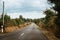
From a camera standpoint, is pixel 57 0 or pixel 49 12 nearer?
pixel 57 0

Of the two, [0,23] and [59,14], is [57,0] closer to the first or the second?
[59,14]

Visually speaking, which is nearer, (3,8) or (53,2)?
(53,2)

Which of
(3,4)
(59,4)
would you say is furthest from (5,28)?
(59,4)

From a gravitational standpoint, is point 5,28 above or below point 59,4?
below

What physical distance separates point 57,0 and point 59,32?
17.5 feet

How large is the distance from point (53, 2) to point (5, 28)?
18591 mm

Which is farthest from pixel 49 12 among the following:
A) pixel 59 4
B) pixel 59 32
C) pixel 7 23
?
pixel 59 4

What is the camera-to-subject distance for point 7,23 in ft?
159

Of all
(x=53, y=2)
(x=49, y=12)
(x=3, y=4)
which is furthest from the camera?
(x=49, y=12)

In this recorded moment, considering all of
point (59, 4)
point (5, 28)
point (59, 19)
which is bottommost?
point (5, 28)

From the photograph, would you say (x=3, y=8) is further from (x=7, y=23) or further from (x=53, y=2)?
(x=53, y=2)

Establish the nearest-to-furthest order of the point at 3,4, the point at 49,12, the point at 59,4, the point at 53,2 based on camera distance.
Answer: the point at 59,4, the point at 53,2, the point at 3,4, the point at 49,12

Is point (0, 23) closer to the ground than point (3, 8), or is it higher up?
closer to the ground

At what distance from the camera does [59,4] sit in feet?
91.4
